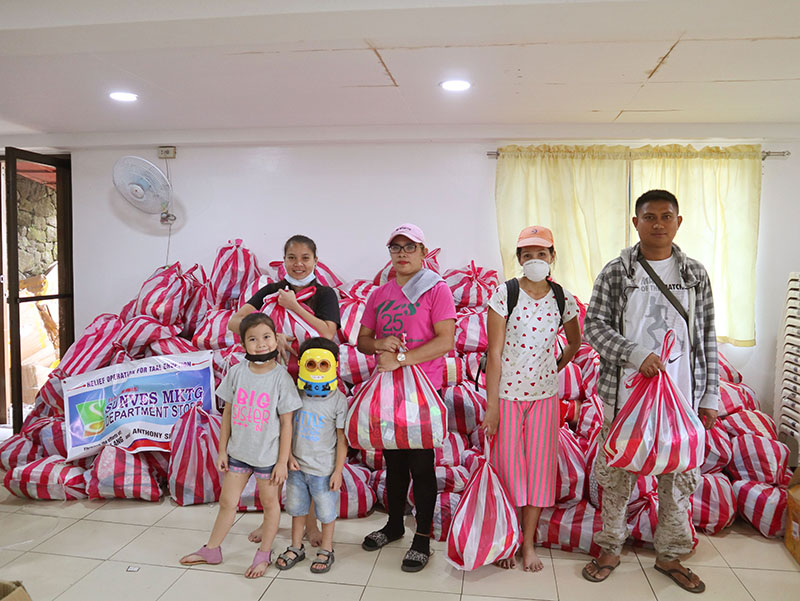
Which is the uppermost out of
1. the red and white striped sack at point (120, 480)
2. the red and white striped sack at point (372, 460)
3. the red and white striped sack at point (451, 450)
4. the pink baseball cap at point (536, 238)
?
the pink baseball cap at point (536, 238)

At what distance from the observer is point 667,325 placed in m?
2.38

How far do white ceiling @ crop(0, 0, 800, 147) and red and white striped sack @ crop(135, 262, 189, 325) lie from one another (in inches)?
43.1

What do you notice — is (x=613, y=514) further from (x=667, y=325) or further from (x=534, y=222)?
(x=534, y=222)

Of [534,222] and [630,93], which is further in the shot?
[534,222]

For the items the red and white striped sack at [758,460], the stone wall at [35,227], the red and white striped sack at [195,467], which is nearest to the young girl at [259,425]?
the red and white striped sack at [195,467]

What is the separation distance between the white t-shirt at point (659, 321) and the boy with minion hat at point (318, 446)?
1.19 meters

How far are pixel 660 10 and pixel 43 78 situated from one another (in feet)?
9.86

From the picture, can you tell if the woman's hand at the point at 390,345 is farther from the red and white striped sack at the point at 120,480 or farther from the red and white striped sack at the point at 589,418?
the red and white striped sack at the point at 120,480

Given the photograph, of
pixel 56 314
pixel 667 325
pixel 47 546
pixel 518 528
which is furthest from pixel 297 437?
pixel 56 314

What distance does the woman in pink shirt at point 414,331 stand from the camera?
2.45 meters

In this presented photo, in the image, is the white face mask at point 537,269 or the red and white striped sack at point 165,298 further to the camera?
the red and white striped sack at point 165,298

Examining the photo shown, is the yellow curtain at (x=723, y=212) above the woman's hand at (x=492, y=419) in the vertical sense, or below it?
above

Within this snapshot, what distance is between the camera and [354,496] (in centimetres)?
305

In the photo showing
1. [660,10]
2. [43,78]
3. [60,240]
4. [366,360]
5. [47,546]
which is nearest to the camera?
[660,10]
